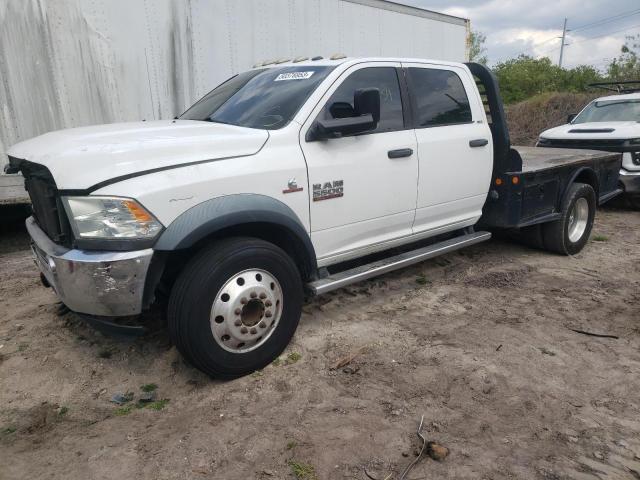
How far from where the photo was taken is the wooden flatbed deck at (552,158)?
→ 5227 mm

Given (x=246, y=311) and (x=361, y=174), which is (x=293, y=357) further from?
(x=361, y=174)

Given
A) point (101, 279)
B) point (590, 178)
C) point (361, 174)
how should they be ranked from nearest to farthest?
point (101, 279) < point (361, 174) < point (590, 178)

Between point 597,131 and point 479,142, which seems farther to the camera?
point 597,131

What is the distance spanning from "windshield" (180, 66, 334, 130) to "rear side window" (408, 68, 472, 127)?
0.91 metres

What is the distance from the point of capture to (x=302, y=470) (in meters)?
2.32

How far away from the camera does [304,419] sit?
2.70 m

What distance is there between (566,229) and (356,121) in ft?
11.1

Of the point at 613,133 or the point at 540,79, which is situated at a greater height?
the point at 540,79

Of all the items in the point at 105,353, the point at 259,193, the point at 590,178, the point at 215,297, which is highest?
the point at 259,193

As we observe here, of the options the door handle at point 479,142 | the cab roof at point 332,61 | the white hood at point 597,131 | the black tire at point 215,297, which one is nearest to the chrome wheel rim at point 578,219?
the door handle at point 479,142

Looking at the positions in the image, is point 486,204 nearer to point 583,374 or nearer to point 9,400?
point 583,374

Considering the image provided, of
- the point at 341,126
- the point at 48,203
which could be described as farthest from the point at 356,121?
the point at 48,203

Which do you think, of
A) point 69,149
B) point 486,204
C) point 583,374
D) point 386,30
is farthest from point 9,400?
point 386,30

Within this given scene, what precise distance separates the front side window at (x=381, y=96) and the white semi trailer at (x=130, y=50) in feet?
11.3
